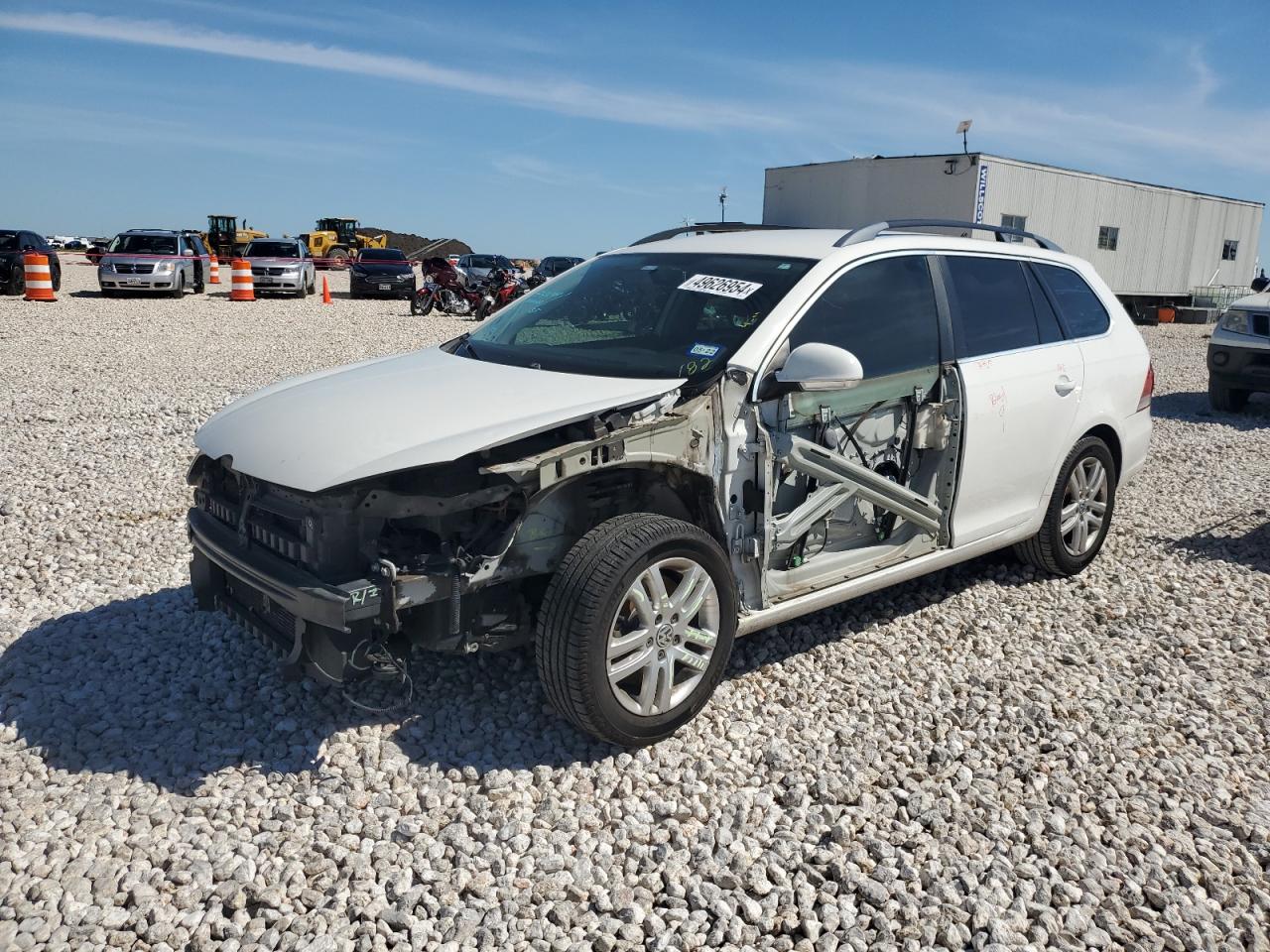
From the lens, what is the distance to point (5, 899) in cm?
263

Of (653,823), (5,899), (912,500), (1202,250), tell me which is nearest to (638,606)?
(653,823)

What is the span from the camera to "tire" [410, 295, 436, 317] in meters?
22.9

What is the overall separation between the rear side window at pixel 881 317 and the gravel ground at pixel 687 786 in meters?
1.30

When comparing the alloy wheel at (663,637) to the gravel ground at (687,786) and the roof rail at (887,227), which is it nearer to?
the gravel ground at (687,786)

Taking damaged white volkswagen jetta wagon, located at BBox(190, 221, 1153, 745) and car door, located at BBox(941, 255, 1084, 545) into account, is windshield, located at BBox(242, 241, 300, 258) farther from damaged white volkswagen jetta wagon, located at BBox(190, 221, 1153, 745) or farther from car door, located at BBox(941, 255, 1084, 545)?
car door, located at BBox(941, 255, 1084, 545)

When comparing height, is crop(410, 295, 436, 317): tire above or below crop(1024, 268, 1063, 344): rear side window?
below

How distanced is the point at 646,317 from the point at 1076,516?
2.74 metres

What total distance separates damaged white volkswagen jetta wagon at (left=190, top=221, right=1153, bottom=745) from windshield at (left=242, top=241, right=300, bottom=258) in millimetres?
23378

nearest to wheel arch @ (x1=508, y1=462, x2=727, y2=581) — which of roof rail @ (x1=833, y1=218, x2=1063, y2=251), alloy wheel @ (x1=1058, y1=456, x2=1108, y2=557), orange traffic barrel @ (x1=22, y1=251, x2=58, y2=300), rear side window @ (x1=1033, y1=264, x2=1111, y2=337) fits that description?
roof rail @ (x1=833, y1=218, x2=1063, y2=251)

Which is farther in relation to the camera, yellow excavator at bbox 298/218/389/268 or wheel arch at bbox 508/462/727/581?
yellow excavator at bbox 298/218/389/268

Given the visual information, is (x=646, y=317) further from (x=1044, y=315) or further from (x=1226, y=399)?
(x=1226, y=399)

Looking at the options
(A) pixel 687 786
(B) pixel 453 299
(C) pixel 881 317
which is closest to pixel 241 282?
(B) pixel 453 299

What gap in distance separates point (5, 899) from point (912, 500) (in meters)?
3.42

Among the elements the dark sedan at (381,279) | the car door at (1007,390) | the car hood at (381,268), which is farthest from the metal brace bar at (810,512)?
the car hood at (381,268)
